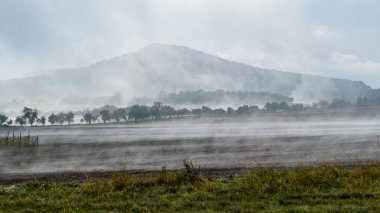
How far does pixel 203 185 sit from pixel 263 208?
5373 mm

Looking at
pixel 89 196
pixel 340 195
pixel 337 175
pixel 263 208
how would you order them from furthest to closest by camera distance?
pixel 337 175 < pixel 89 196 < pixel 340 195 < pixel 263 208

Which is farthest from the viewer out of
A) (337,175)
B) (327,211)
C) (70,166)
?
(70,166)

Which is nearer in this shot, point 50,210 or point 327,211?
point 327,211

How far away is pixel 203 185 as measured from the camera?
855 inches

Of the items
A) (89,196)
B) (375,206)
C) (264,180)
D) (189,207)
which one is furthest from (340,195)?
(89,196)

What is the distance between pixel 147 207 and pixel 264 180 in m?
6.46

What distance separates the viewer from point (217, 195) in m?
19.4

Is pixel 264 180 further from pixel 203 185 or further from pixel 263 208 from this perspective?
→ pixel 263 208

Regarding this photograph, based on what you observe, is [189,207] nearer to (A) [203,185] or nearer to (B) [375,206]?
(A) [203,185]

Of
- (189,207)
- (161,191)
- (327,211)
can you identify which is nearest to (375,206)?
(327,211)

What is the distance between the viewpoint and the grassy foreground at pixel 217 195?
16891 mm

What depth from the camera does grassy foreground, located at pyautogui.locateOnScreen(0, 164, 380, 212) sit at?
1689 cm

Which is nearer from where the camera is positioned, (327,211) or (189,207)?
(327,211)

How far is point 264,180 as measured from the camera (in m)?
21.5
